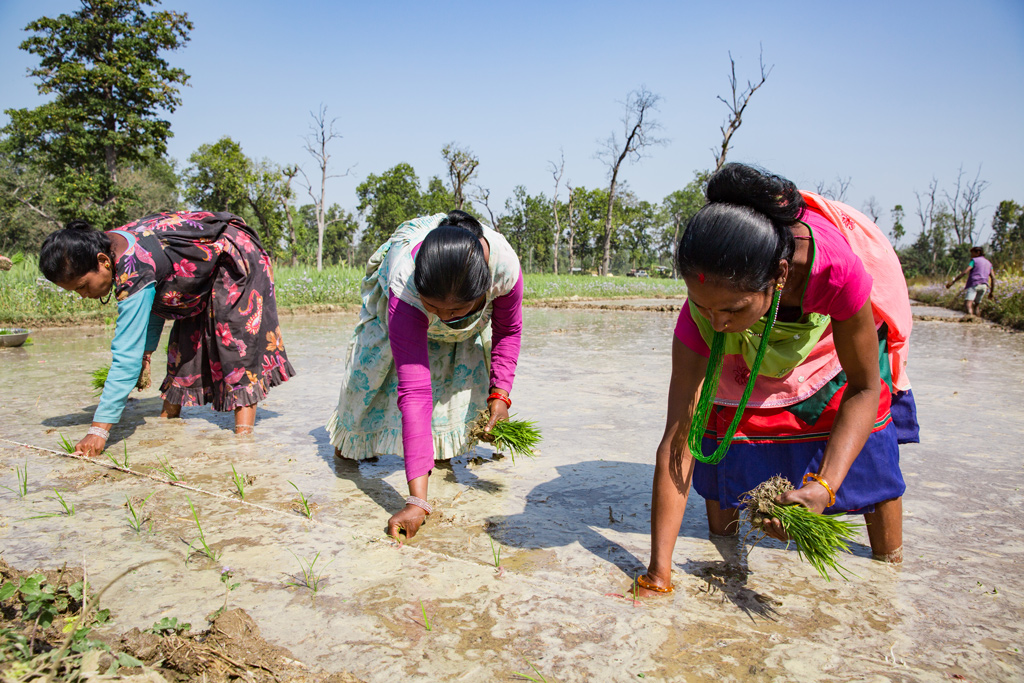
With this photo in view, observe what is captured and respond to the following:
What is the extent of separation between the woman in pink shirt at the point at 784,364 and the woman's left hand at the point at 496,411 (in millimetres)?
930

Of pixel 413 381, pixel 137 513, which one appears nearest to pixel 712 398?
pixel 413 381

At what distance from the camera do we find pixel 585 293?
23547 millimetres

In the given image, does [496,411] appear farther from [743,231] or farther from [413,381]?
[743,231]

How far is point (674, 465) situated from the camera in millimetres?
2031

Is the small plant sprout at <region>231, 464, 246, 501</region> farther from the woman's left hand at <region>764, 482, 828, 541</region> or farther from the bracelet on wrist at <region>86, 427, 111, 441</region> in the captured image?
the woman's left hand at <region>764, 482, 828, 541</region>

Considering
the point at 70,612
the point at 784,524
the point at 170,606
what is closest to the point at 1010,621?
the point at 784,524

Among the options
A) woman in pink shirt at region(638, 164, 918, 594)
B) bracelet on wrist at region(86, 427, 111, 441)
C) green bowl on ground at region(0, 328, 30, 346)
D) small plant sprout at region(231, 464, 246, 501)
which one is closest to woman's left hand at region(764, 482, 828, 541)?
woman in pink shirt at region(638, 164, 918, 594)

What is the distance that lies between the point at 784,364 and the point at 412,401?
1336 mm

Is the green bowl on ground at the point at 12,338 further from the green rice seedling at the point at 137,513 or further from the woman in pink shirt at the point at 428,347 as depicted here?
the woman in pink shirt at the point at 428,347

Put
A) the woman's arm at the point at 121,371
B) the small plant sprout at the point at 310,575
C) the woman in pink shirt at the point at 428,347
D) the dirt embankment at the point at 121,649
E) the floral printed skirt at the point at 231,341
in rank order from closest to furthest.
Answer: the dirt embankment at the point at 121,649
the small plant sprout at the point at 310,575
the woman in pink shirt at the point at 428,347
the woman's arm at the point at 121,371
the floral printed skirt at the point at 231,341

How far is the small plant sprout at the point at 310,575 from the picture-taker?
6.66 ft

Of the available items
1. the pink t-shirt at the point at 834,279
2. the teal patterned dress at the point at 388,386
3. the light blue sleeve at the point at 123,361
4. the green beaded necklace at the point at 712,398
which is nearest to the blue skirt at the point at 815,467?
the green beaded necklace at the point at 712,398

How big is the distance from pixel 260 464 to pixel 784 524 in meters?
2.69

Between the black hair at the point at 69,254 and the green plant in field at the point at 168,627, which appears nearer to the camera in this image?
the green plant in field at the point at 168,627
